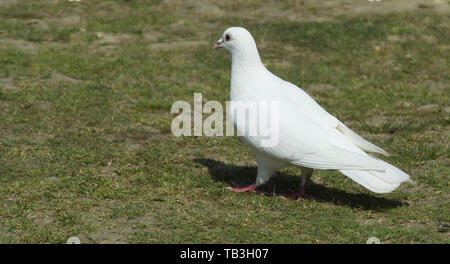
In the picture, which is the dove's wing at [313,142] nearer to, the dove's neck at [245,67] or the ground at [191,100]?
the dove's neck at [245,67]

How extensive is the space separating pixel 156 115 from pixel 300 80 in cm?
242

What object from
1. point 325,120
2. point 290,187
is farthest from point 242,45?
point 290,187

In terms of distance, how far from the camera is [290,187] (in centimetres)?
557

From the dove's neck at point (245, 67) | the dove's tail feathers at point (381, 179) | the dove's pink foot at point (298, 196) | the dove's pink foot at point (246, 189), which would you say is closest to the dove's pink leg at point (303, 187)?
the dove's pink foot at point (298, 196)

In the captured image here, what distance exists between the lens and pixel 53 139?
6.34 meters

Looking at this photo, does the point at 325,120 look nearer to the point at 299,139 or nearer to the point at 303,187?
the point at 299,139

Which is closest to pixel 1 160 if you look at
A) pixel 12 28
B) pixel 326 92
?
pixel 326 92

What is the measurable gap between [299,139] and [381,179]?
69 cm

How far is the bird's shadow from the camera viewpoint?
16.7ft

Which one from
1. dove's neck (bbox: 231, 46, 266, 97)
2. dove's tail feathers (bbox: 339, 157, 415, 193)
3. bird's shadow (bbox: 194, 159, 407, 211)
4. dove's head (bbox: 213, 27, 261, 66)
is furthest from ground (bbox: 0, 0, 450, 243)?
dove's head (bbox: 213, 27, 261, 66)

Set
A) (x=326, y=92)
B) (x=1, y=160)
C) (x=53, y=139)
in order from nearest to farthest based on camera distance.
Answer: (x=1, y=160), (x=53, y=139), (x=326, y=92)

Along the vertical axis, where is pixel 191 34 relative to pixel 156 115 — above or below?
above

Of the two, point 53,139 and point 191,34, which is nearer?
point 53,139
